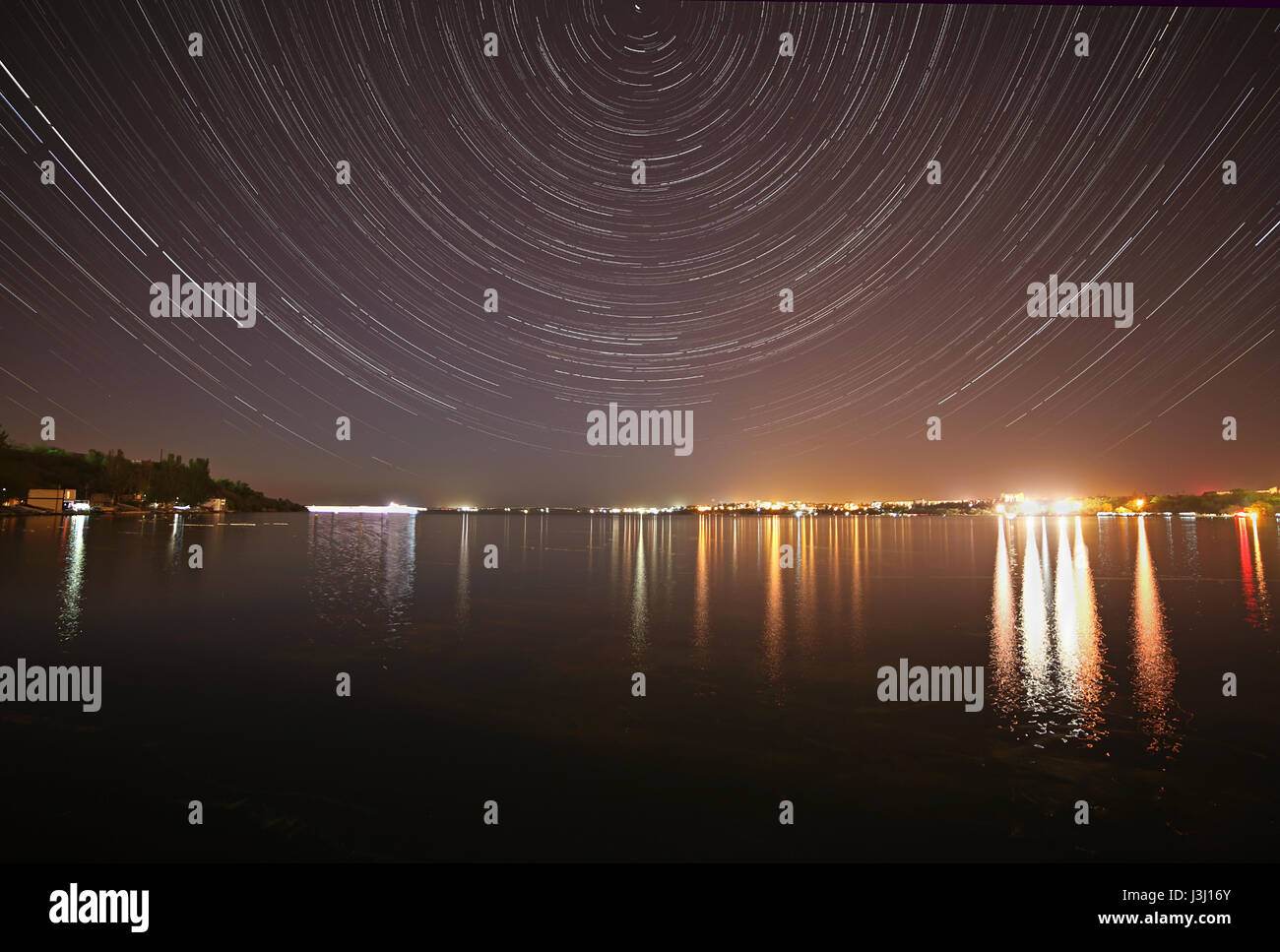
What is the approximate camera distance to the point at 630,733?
494 inches

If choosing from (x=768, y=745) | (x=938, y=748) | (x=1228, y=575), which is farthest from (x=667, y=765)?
(x=1228, y=575)

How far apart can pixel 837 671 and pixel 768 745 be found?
5955 mm

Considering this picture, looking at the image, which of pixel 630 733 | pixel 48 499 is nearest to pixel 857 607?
pixel 630 733

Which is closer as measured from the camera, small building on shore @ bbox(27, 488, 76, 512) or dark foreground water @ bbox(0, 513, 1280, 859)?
dark foreground water @ bbox(0, 513, 1280, 859)

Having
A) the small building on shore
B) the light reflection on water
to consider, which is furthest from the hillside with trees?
the light reflection on water

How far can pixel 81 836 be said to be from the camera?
856cm

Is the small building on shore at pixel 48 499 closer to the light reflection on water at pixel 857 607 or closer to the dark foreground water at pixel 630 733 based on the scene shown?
the light reflection on water at pixel 857 607

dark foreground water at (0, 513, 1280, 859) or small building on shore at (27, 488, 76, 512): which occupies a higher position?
small building on shore at (27, 488, 76, 512)

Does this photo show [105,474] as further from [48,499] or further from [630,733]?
[630,733]

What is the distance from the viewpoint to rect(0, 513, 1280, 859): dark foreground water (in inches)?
347

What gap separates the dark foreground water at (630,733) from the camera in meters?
8.82

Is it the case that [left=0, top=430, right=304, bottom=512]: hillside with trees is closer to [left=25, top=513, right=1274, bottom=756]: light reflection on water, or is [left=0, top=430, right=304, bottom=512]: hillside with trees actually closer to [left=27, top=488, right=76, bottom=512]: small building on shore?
[left=27, top=488, right=76, bottom=512]: small building on shore
